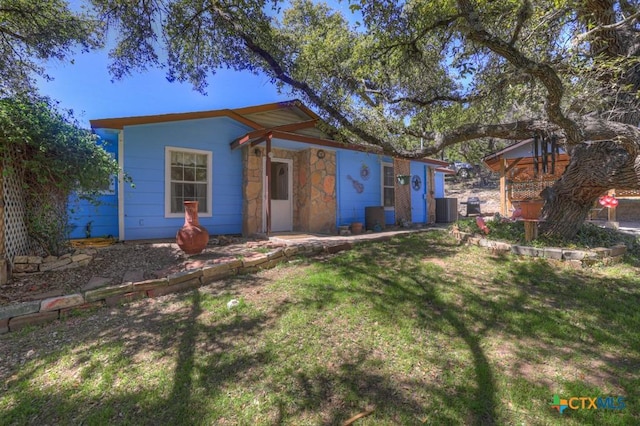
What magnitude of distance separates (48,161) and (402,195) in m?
9.27

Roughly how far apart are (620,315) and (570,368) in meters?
1.52

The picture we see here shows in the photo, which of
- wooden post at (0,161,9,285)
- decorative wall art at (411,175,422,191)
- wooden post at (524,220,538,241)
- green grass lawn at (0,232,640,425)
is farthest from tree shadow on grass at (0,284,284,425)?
decorative wall art at (411,175,422,191)

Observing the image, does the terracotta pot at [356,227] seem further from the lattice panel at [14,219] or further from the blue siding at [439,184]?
the lattice panel at [14,219]

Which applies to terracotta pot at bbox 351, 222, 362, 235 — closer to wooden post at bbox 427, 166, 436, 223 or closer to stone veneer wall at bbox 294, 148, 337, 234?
stone veneer wall at bbox 294, 148, 337, 234

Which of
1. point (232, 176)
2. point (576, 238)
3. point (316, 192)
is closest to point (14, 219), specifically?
point (232, 176)

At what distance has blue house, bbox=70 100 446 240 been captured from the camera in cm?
630

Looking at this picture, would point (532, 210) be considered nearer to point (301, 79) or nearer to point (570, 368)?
point (570, 368)

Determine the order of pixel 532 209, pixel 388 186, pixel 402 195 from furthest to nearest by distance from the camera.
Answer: pixel 402 195
pixel 388 186
pixel 532 209

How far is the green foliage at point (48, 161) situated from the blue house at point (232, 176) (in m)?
1.04

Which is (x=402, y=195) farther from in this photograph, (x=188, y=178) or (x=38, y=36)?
(x=38, y=36)

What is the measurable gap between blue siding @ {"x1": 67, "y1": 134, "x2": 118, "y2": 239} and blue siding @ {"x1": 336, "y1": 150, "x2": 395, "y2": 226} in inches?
216

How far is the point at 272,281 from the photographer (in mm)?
4254

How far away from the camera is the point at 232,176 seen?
7.57 meters

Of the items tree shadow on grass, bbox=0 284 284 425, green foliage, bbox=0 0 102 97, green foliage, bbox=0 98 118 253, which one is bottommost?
tree shadow on grass, bbox=0 284 284 425
